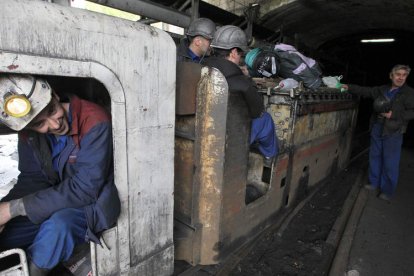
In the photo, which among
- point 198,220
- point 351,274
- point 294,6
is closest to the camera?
point 198,220

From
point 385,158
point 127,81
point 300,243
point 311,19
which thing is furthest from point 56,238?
point 311,19

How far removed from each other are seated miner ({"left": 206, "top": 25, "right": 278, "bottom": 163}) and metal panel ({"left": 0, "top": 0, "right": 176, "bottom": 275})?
537mm

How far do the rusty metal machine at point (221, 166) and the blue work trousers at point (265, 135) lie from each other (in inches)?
6.0

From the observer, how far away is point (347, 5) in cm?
692

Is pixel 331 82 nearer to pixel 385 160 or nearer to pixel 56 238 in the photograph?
pixel 385 160

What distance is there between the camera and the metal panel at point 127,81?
1.24m

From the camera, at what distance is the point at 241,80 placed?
2223 mm

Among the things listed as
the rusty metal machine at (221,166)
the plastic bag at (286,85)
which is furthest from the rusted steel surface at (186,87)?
the plastic bag at (286,85)

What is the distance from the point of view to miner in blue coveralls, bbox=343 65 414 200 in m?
4.01

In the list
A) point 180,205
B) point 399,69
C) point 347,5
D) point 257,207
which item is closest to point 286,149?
point 257,207

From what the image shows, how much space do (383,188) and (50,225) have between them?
4810 millimetres

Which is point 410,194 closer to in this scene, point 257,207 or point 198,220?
point 257,207

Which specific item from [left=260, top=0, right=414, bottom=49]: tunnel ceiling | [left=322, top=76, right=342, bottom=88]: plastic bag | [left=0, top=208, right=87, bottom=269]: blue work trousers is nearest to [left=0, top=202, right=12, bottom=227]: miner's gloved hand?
[left=0, top=208, right=87, bottom=269]: blue work trousers

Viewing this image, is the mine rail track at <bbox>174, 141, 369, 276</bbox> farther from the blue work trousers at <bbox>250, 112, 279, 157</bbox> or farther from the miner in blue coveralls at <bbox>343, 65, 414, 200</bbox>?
the blue work trousers at <bbox>250, 112, 279, 157</bbox>
